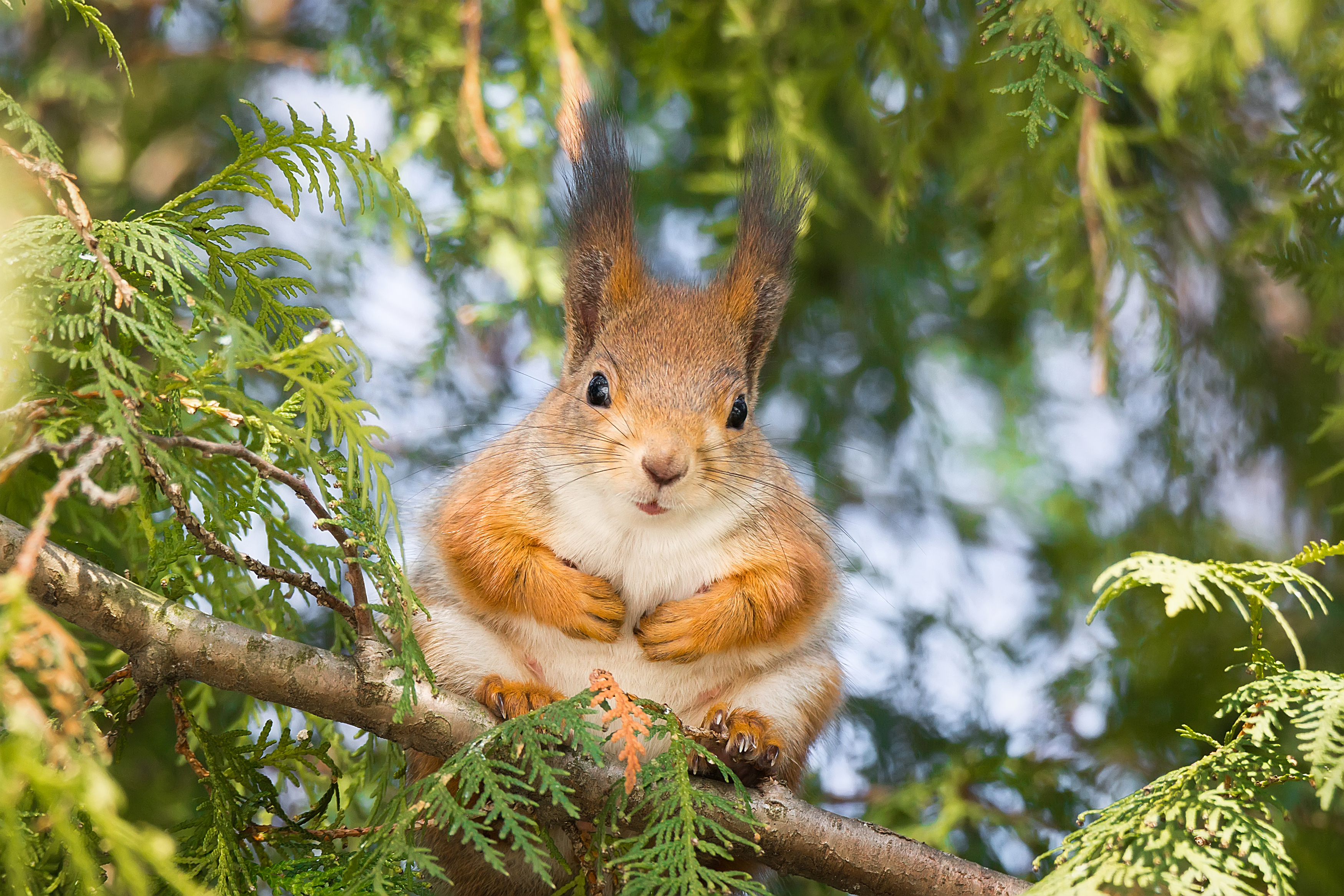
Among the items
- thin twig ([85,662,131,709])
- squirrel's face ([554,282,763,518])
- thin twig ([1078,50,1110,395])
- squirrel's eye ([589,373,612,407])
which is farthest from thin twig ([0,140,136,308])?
thin twig ([1078,50,1110,395])

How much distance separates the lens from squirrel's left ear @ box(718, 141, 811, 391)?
2.60 metres

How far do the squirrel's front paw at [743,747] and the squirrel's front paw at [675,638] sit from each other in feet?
0.41

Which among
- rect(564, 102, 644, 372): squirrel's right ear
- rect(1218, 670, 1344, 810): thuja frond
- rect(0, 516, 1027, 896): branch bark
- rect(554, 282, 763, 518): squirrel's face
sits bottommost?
rect(0, 516, 1027, 896): branch bark

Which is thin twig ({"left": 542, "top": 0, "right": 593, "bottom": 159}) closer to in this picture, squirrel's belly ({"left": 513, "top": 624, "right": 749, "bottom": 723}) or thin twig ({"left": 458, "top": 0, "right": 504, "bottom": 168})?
thin twig ({"left": 458, "top": 0, "right": 504, "bottom": 168})

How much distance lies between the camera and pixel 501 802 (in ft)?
4.83

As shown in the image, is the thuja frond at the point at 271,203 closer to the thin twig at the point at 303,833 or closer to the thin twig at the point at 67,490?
the thin twig at the point at 67,490

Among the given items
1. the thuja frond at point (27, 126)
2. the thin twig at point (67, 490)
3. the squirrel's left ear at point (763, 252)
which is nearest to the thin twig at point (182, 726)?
the thin twig at point (67, 490)

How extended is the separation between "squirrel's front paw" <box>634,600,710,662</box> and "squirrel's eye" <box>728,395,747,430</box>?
466mm

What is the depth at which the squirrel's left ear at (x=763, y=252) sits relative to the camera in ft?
8.54

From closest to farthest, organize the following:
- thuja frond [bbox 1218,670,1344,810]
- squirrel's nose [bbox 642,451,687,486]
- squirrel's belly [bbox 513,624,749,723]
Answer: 1. thuja frond [bbox 1218,670,1344,810]
2. squirrel's nose [bbox 642,451,687,486]
3. squirrel's belly [bbox 513,624,749,723]

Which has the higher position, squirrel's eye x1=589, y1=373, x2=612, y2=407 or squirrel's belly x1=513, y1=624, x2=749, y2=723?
squirrel's eye x1=589, y1=373, x2=612, y2=407

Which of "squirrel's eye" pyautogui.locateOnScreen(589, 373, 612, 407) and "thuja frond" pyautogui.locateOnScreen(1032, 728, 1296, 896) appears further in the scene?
"squirrel's eye" pyautogui.locateOnScreen(589, 373, 612, 407)

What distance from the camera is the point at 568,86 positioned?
103 inches

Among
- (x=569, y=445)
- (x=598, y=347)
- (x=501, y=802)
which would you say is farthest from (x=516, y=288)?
(x=501, y=802)
